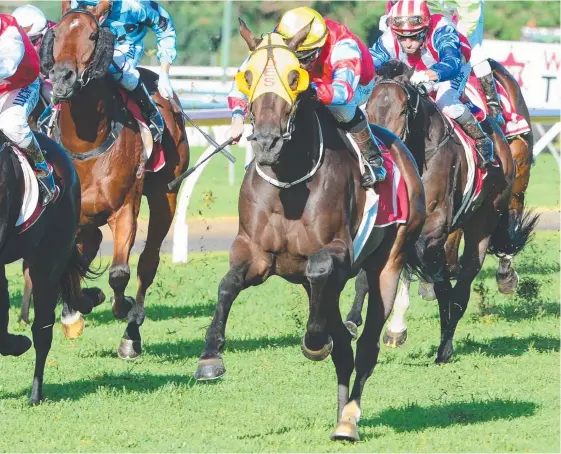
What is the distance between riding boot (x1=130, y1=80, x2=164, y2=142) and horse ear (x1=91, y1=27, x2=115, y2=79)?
792 millimetres

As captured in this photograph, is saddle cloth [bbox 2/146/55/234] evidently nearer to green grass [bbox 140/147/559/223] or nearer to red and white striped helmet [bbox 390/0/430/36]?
red and white striped helmet [bbox 390/0/430/36]

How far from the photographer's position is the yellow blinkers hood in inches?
236

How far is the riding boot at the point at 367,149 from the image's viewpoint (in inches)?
266

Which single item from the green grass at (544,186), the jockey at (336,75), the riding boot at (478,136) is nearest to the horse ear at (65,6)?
the jockey at (336,75)

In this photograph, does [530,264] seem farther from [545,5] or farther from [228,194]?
[545,5]

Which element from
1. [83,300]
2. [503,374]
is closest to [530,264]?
[503,374]

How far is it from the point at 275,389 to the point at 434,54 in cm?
294

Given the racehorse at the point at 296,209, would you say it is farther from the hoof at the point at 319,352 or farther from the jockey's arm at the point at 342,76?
the jockey's arm at the point at 342,76

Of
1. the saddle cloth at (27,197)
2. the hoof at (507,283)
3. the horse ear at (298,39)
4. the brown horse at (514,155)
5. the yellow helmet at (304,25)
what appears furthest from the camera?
the hoof at (507,283)

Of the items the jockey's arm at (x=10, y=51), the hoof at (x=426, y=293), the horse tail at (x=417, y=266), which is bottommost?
the hoof at (x=426, y=293)

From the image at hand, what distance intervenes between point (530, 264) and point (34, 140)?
8330 mm

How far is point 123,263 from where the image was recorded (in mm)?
9070

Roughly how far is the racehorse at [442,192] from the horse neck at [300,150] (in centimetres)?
236

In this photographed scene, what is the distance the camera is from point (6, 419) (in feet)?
23.1
